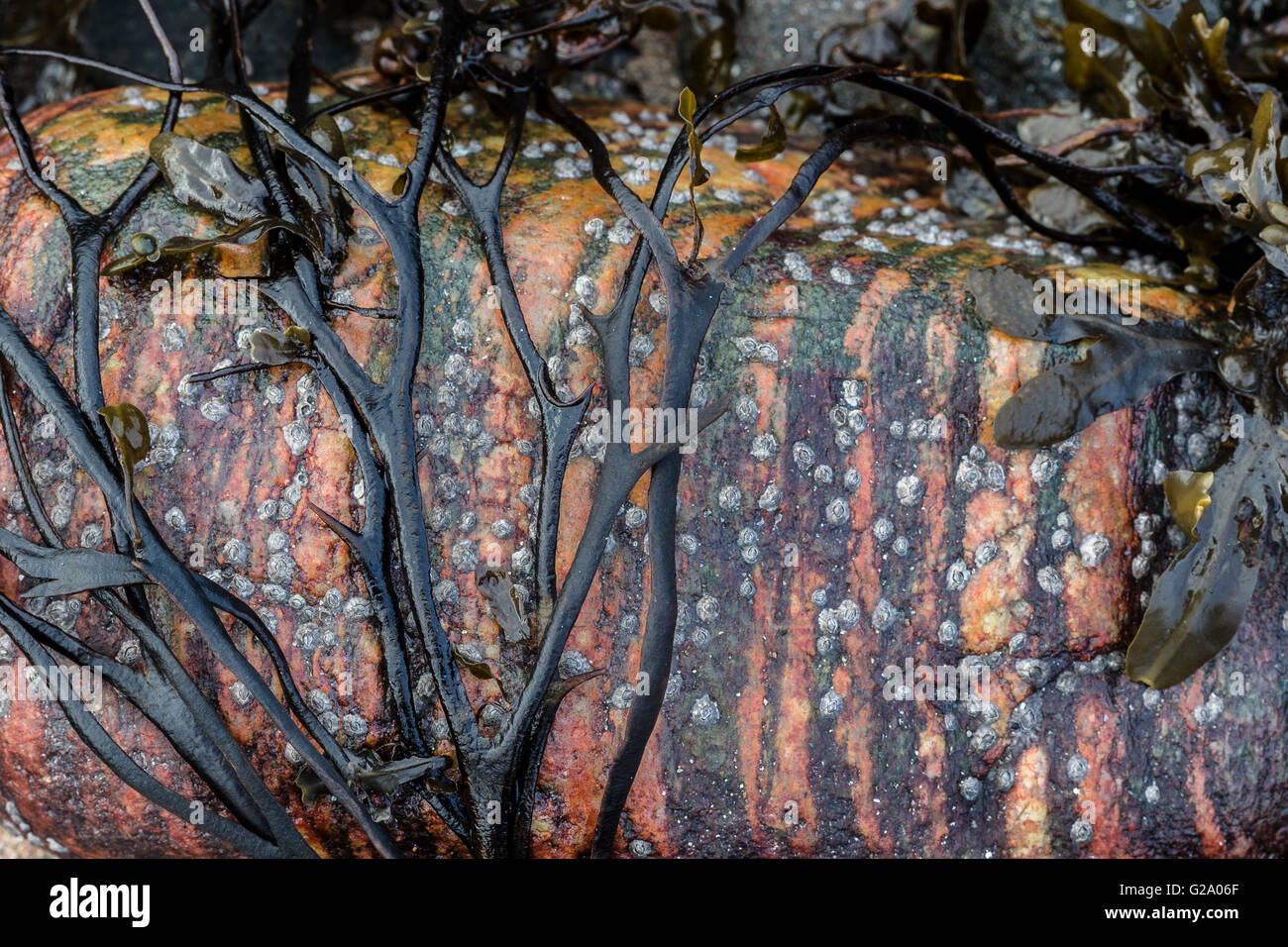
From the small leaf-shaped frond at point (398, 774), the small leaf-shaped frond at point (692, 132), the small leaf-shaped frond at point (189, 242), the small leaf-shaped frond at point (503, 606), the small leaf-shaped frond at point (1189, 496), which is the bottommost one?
the small leaf-shaped frond at point (398, 774)

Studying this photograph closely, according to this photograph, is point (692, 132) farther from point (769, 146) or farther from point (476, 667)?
point (476, 667)

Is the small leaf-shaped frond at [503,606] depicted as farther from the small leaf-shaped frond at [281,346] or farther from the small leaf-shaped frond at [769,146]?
the small leaf-shaped frond at [769,146]

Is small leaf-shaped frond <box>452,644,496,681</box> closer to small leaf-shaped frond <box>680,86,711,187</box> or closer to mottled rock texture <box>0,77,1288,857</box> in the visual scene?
mottled rock texture <box>0,77,1288,857</box>

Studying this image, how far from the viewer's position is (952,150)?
5.51 ft

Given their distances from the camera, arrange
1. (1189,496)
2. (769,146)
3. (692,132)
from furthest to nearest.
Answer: (769,146) < (1189,496) < (692,132)

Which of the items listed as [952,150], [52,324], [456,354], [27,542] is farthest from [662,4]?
[27,542]

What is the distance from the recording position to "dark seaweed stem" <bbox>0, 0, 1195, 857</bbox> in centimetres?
124

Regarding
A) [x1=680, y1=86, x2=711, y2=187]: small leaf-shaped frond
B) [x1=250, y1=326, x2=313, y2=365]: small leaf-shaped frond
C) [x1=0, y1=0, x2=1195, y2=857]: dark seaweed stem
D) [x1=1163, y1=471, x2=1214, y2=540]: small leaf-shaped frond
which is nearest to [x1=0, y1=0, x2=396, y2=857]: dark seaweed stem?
[x1=0, y1=0, x2=1195, y2=857]: dark seaweed stem

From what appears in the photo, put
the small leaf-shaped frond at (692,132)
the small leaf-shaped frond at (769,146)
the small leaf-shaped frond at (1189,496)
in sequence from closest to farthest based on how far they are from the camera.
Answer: the small leaf-shaped frond at (692,132) → the small leaf-shaped frond at (1189,496) → the small leaf-shaped frond at (769,146)

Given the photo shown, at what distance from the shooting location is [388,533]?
1.30m

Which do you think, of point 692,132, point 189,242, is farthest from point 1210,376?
point 189,242

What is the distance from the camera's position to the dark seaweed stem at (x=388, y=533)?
124 cm

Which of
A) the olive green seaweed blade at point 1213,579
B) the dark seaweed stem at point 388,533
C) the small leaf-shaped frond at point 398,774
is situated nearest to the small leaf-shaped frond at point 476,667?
the dark seaweed stem at point 388,533

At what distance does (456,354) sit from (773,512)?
1.85 ft
